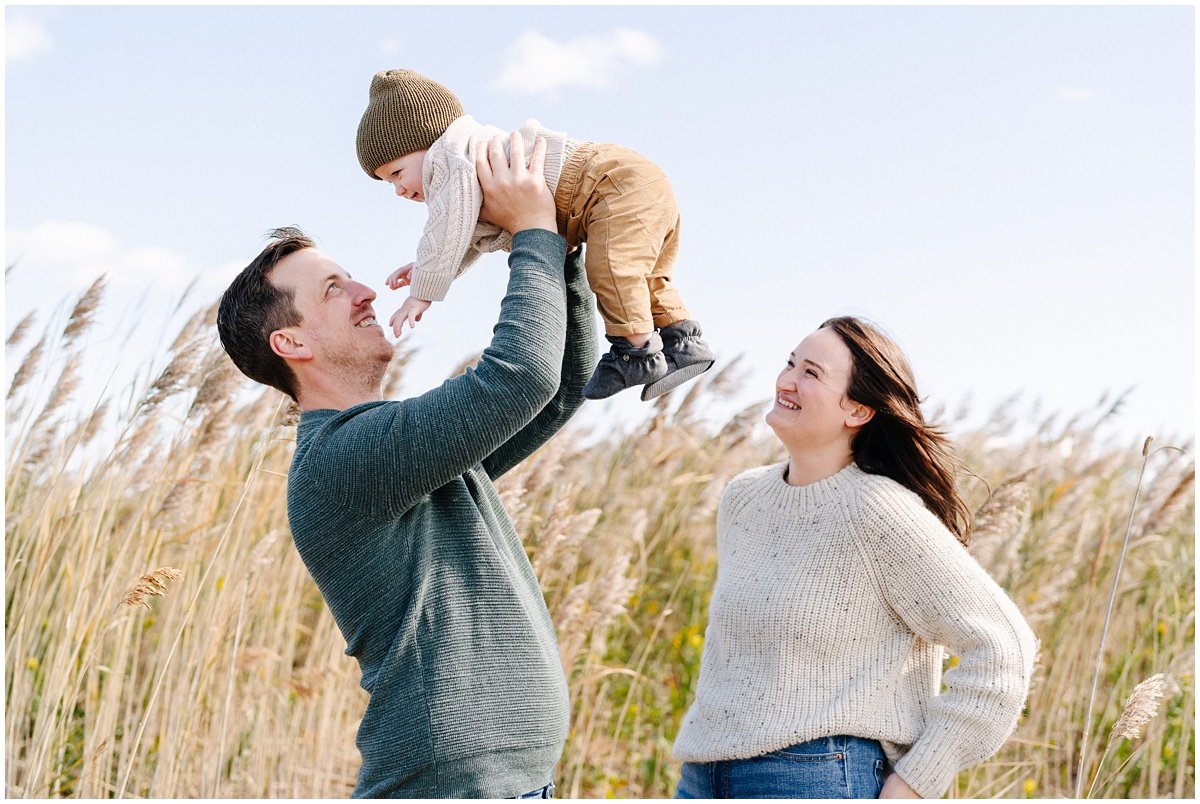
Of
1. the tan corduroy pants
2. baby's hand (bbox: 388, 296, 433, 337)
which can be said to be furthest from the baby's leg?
baby's hand (bbox: 388, 296, 433, 337)

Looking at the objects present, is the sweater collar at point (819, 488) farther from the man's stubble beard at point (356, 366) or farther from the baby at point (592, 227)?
the man's stubble beard at point (356, 366)

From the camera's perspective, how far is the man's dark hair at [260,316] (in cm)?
218

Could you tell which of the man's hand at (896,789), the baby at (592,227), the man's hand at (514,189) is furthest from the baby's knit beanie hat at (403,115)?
the man's hand at (896,789)

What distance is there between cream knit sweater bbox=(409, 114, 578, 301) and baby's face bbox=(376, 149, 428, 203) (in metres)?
0.09

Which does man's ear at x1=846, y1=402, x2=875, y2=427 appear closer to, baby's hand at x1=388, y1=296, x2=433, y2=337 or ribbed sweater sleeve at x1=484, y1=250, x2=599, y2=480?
ribbed sweater sleeve at x1=484, y1=250, x2=599, y2=480

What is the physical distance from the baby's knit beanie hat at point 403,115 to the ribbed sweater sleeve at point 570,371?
1.25 feet

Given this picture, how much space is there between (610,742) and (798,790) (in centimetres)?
211

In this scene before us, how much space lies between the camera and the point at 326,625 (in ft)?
12.1

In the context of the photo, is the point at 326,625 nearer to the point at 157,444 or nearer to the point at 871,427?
the point at 157,444

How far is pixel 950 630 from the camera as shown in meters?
2.00

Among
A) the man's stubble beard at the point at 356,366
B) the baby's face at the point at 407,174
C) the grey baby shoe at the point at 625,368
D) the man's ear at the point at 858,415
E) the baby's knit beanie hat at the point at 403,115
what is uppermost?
the baby's knit beanie hat at the point at 403,115

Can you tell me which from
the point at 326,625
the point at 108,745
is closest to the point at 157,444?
the point at 326,625

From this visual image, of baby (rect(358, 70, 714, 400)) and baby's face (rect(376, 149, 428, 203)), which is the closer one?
baby (rect(358, 70, 714, 400))

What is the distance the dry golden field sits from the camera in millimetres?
3145
